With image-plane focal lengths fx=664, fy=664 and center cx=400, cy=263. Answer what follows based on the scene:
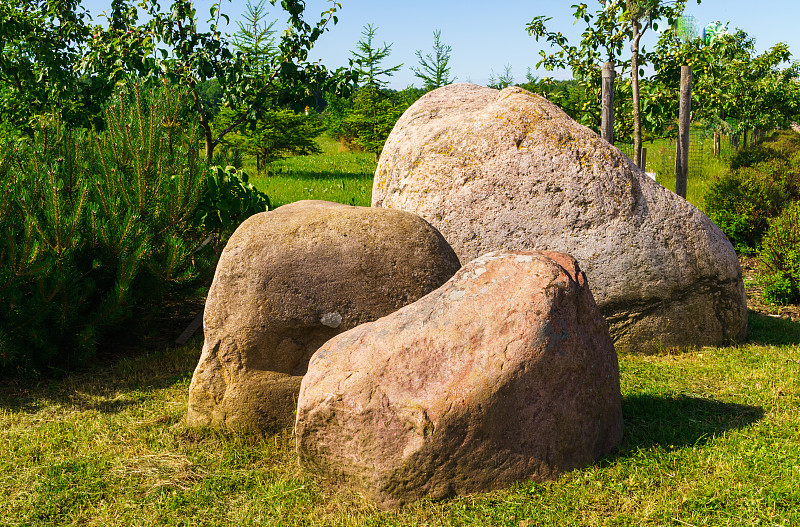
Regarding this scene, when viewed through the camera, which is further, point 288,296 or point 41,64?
point 41,64

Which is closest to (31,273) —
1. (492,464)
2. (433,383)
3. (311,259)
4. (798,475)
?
(311,259)

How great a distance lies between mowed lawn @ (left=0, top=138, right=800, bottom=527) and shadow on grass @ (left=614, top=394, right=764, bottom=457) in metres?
0.01

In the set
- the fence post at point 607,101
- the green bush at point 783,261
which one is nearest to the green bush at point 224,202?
the fence post at point 607,101

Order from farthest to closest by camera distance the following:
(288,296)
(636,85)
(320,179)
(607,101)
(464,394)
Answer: (320,179), (636,85), (607,101), (288,296), (464,394)

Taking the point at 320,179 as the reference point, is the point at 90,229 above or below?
below

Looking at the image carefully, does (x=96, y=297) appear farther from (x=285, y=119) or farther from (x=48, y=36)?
(x=285, y=119)

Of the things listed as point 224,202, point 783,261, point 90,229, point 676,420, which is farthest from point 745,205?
point 90,229

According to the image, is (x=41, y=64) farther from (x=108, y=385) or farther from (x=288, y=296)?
(x=288, y=296)

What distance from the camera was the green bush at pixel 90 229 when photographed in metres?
5.01

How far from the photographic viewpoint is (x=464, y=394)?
3.30 metres

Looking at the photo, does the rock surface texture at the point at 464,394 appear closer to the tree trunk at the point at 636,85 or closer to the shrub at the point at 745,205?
the tree trunk at the point at 636,85

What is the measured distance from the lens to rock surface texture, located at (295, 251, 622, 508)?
332 centimetres

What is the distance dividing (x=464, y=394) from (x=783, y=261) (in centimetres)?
552

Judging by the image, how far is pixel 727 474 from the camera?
3564 mm
